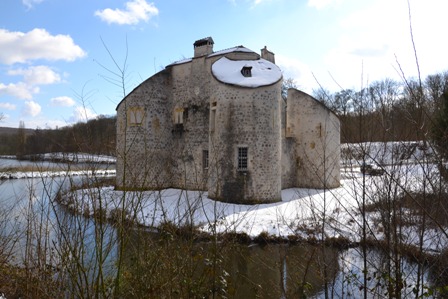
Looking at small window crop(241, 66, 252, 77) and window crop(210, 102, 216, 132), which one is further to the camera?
window crop(210, 102, 216, 132)

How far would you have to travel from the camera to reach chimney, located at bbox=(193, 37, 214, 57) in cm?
2161

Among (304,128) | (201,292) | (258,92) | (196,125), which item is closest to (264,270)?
(201,292)

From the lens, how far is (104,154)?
581cm

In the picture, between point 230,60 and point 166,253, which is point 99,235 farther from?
point 230,60

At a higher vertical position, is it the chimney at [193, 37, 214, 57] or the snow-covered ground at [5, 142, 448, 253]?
the chimney at [193, 37, 214, 57]

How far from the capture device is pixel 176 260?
3.95 m

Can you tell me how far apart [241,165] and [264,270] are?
7.87 meters

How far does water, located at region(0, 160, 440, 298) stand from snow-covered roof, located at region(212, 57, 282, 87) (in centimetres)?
852

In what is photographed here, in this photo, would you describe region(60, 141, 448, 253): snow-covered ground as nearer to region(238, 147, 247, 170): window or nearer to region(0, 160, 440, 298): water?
region(0, 160, 440, 298): water

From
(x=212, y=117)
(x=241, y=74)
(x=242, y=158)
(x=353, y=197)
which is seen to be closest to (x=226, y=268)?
(x=353, y=197)

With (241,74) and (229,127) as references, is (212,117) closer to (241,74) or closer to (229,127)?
(229,127)

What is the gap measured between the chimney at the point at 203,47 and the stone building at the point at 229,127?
63 millimetres

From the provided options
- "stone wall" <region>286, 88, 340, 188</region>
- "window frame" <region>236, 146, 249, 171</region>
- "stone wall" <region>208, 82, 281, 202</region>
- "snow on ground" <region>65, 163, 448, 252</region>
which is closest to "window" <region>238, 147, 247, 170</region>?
"window frame" <region>236, 146, 249, 171</region>

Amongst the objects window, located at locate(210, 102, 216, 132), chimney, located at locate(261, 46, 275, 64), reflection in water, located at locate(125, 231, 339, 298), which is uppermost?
chimney, located at locate(261, 46, 275, 64)
